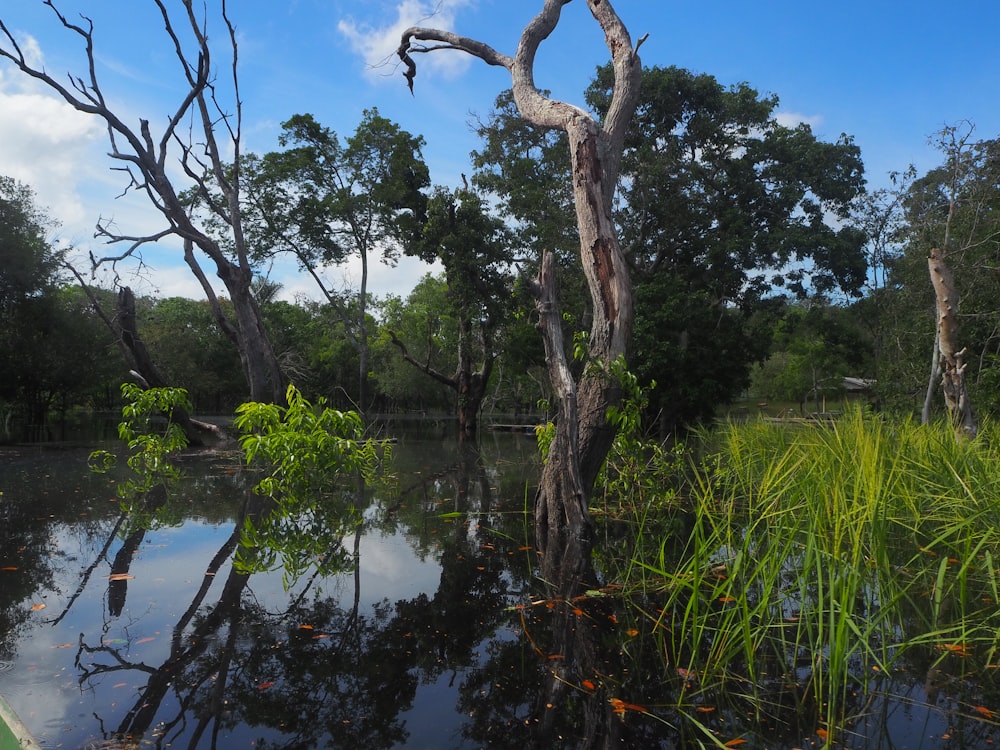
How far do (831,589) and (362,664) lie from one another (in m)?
1.96

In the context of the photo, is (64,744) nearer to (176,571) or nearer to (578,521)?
(176,571)

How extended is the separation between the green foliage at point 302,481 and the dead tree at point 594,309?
1793mm

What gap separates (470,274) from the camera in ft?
61.1

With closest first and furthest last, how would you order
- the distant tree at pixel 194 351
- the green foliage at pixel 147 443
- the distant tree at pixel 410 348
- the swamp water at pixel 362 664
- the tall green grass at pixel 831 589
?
the swamp water at pixel 362 664 → the tall green grass at pixel 831 589 → the green foliage at pixel 147 443 → the distant tree at pixel 194 351 → the distant tree at pixel 410 348

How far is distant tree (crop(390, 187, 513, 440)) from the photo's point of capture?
60.3ft

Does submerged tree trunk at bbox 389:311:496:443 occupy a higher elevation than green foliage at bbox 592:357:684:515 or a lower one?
higher

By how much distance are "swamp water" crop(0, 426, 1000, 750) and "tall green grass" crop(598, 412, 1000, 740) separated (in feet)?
0.38

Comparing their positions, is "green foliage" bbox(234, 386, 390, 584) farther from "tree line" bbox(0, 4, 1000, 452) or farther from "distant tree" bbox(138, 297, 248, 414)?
"distant tree" bbox(138, 297, 248, 414)

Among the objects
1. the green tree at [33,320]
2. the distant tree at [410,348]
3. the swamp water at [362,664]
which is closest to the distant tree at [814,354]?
the swamp water at [362,664]

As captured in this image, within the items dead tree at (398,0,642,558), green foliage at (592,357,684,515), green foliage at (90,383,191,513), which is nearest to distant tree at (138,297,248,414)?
green foliage at (90,383,191,513)

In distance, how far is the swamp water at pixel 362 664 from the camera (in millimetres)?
2355

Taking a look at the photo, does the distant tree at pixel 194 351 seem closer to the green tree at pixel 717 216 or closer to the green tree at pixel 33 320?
the green tree at pixel 33 320

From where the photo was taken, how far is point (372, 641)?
3.26 meters

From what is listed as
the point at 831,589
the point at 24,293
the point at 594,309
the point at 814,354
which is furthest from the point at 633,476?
the point at 814,354
